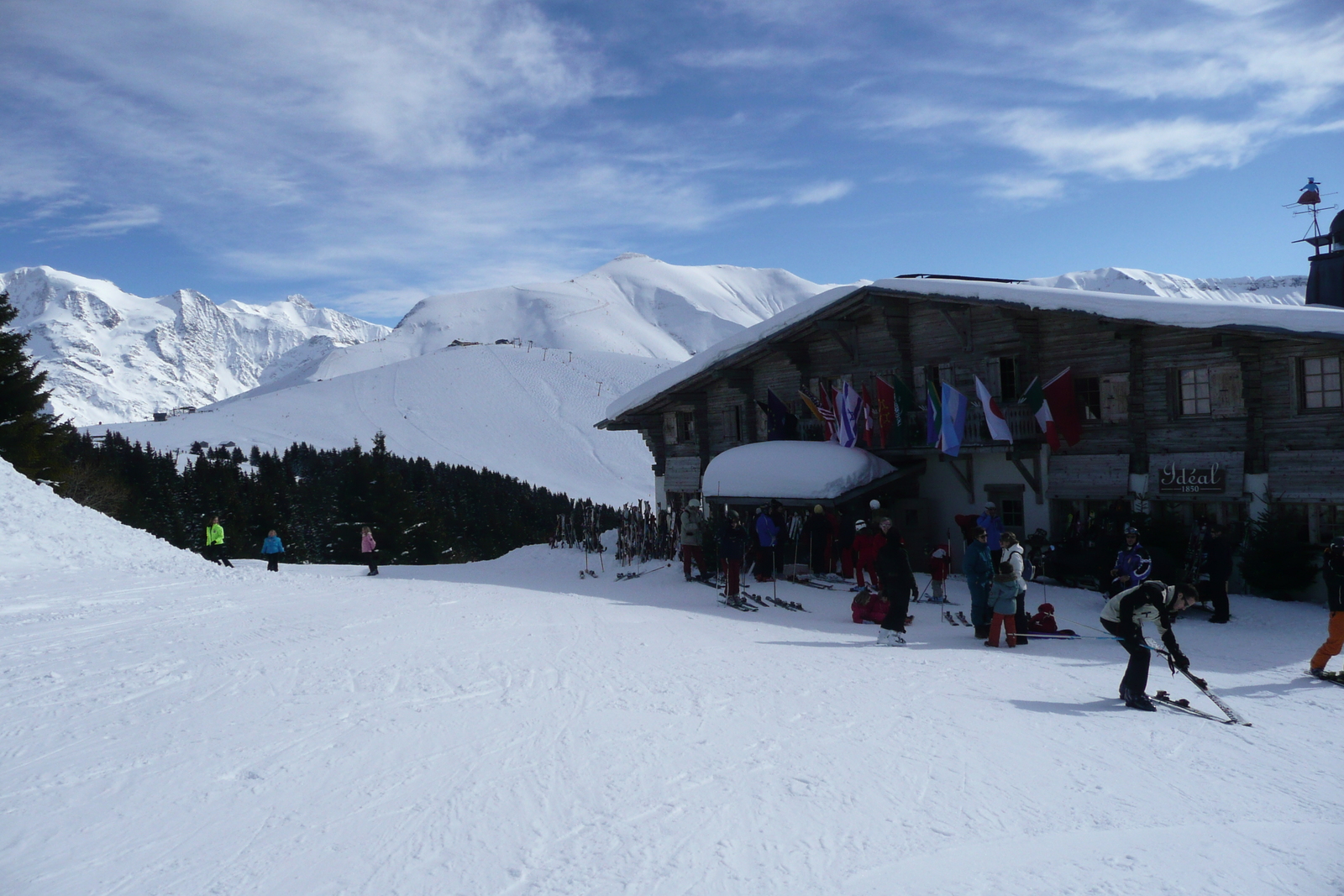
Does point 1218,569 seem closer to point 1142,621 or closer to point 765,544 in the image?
point 1142,621

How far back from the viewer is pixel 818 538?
778 inches

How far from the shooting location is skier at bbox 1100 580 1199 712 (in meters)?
8.40

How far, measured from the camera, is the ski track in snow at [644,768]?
512 cm

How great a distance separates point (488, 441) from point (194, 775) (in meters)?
81.0

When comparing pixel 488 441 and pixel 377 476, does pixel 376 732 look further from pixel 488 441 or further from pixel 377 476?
pixel 488 441

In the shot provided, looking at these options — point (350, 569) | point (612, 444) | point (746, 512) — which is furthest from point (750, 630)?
point (612, 444)

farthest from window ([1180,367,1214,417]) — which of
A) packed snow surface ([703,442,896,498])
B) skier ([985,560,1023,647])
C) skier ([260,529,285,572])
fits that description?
skier ([260,529,285,572])

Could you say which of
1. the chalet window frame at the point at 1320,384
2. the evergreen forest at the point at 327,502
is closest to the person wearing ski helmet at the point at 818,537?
the chalet window frame at the point at 1320,384

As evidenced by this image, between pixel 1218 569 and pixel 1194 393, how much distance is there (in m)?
5.15

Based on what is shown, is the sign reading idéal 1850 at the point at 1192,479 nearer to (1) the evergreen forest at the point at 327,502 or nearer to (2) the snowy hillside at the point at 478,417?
(1) the evergreen forest at the point at 327,502

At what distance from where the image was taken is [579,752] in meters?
7.07

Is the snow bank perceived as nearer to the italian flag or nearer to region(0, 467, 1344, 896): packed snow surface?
region(0, 467, 1344, 896): packed snow surface

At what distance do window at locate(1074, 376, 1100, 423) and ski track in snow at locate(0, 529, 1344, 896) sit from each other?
311 inches

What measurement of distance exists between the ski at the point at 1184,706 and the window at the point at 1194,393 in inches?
431
